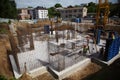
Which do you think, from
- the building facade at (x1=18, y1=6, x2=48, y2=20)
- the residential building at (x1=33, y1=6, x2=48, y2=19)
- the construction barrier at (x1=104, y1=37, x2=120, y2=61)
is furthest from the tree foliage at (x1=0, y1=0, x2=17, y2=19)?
the residential building at (x1=33, y1=6, x2=48, y2=19)

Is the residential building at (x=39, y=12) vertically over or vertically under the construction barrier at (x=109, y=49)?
over

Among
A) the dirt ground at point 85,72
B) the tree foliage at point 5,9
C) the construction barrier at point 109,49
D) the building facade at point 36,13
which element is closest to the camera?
the dirt ground at point 85,72

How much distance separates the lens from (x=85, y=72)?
6.64 metres

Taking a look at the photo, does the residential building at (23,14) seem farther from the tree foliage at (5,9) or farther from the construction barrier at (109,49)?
the construction barrier at (109,49)

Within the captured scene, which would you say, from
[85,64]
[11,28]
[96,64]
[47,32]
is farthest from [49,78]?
[11,28]

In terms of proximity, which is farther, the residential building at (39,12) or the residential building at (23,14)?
the residential building at (39,12)

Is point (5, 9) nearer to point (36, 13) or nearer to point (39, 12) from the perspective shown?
point (39, 12)

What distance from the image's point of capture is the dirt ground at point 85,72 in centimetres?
617

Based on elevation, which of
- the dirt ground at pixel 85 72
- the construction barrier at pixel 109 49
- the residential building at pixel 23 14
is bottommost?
the dirt ground at pixel 85 72

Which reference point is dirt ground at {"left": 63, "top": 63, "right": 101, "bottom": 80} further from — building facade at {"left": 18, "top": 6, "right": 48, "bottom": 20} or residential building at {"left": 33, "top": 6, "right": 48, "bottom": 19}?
residential building at {"left": 33, "top": 6, "right": 48, "bottom": 19}

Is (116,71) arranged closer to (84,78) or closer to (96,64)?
(96,64)

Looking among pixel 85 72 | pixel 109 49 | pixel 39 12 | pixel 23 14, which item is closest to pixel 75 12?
pixel 39 12

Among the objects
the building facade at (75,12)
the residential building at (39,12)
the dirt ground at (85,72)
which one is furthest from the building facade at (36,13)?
the dirt ground at (85,72)

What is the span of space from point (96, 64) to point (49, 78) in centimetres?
349
